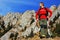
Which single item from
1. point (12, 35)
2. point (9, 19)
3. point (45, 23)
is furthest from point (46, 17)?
point (9, 19)

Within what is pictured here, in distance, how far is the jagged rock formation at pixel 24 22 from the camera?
127ft

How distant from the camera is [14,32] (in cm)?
4156

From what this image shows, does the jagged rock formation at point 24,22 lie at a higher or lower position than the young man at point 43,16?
lower

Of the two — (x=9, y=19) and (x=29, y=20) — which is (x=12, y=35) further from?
(x=9, y=19)

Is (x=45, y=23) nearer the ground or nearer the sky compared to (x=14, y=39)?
nearer the sky

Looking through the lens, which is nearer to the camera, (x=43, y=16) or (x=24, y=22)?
(x=43, y=16)

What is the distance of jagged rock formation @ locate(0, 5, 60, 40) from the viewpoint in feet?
127

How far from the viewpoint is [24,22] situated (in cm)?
4881

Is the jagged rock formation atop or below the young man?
below

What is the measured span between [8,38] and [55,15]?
7724 mm

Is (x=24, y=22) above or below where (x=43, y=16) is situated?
below

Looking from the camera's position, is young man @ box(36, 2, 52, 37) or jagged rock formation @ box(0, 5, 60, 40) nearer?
young man @ box(36, 2, 52, 37)

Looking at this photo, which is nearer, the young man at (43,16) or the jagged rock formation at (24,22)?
the young man at (43,16)

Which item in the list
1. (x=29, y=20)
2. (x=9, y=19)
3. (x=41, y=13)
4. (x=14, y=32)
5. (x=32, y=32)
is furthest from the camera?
(x=9, y=19)
